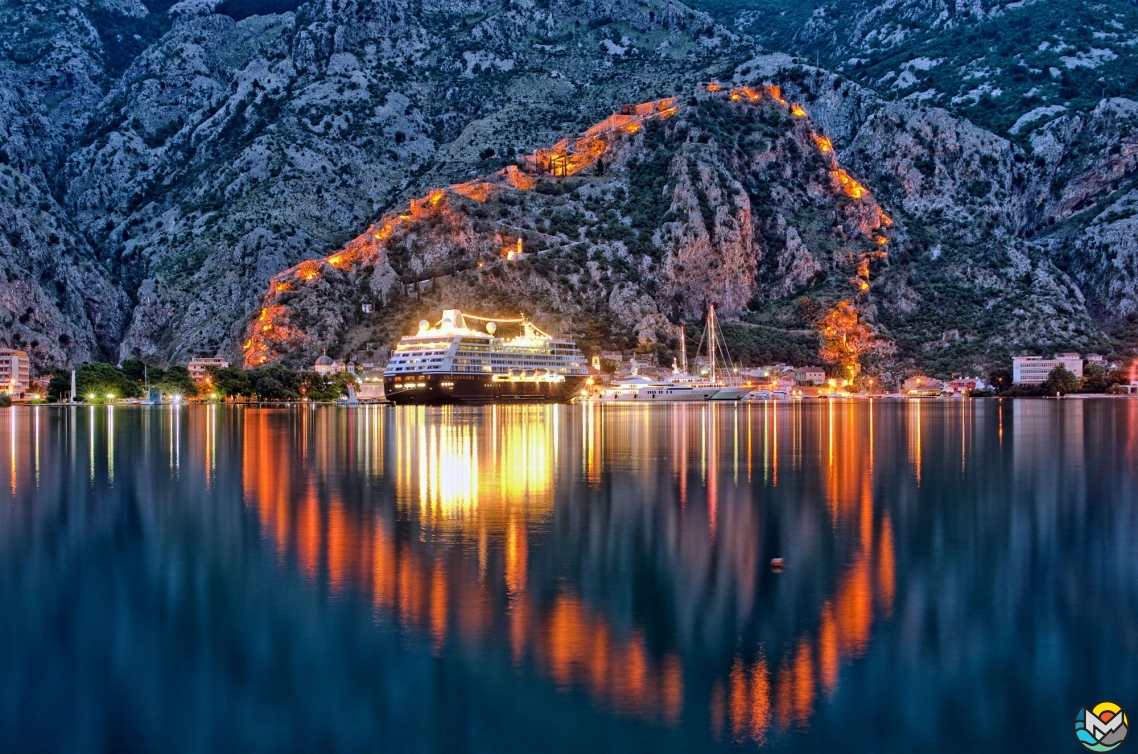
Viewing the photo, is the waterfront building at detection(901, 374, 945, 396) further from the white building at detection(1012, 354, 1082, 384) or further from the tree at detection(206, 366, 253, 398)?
the tree at detection(206, 366, 253, 398)

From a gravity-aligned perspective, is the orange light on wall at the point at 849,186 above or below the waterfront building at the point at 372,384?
above

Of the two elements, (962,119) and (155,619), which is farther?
(962,119)

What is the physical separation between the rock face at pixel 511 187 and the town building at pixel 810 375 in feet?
21.5

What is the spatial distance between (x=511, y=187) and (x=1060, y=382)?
76935 millimetres

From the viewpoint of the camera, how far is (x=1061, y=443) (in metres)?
44.1

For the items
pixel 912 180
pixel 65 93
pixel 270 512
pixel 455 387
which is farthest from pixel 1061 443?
pixel 65 93

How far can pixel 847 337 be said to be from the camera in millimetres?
127625

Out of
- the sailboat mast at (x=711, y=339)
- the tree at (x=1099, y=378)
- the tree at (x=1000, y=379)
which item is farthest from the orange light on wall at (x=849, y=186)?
the tree at (x=1099, y=378)

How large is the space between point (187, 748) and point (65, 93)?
615 ft

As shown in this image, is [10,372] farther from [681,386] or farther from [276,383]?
[681,386]

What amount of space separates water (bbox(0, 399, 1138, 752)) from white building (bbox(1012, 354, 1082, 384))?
100m

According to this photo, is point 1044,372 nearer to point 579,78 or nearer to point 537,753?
point 579,78

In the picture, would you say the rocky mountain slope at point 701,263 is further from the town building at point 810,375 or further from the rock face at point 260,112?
the rock face at point 260,112

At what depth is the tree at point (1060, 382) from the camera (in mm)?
114731
